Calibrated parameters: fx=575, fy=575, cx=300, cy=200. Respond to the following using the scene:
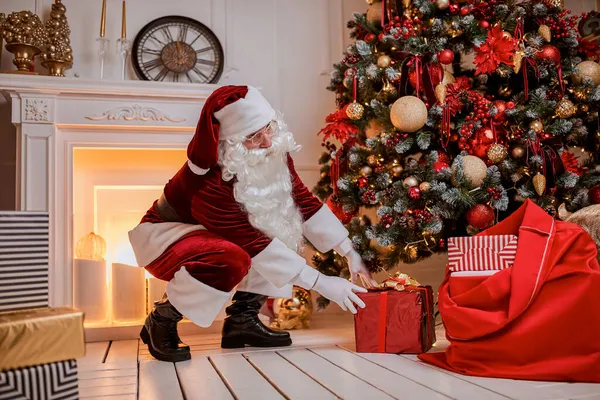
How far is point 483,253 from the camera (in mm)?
1808

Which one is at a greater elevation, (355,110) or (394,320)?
Answer: (355,110)

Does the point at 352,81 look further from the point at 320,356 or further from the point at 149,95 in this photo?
the point at 320,356

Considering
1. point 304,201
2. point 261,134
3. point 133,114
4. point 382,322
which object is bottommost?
point 382,322

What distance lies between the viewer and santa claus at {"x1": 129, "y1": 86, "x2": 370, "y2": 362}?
200 centimetres

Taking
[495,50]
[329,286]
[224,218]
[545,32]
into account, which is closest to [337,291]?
[329,286]

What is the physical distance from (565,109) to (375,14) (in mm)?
987

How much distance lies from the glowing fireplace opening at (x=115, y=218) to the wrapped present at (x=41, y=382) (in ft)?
5.54

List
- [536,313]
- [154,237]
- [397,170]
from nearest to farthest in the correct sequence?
[536,313] < [154,237] < [397,170]

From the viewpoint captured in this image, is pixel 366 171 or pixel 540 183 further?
pixel 366 171

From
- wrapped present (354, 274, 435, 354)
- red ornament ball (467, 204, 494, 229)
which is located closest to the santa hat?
wrapped present (354, 274, 435, 354)

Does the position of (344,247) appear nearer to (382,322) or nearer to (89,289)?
(382,322)

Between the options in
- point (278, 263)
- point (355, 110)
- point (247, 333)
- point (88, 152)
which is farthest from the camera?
point (88, 152)

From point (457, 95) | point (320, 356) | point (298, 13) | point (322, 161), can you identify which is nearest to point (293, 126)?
point (322, 161)

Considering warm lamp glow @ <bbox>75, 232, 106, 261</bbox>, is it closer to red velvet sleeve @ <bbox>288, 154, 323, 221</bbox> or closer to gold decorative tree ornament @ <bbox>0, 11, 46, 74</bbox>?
gold decorative tree ornament @ <bbox>0, 11, 46, 74</bbox>
